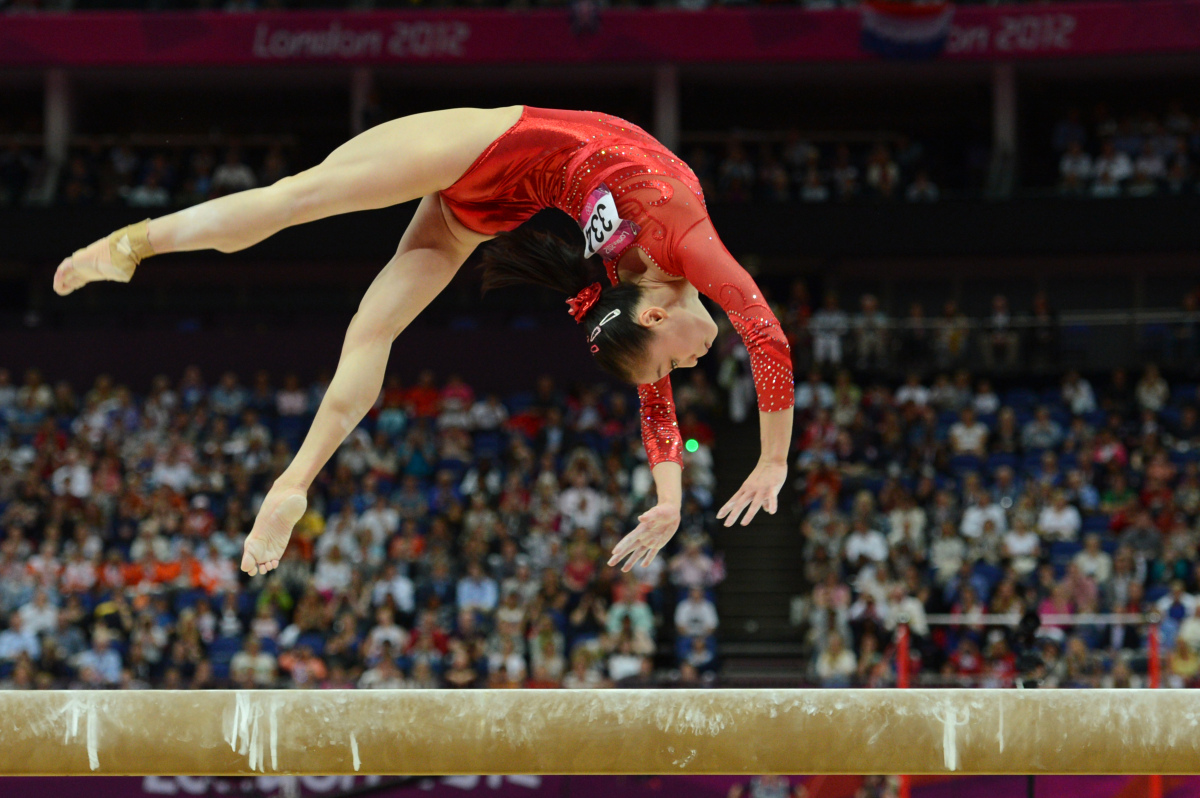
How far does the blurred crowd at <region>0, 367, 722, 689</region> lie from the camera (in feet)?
35.7

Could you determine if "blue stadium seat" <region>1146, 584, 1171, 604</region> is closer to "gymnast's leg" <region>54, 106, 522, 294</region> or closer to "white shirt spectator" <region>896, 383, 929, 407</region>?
"white shirt spectator" <region>896, 383, 929, 407</region>

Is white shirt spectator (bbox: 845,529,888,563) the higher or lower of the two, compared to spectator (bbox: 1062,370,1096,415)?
lower

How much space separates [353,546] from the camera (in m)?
12.3

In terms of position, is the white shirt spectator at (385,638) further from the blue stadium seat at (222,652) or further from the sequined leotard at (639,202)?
the sequined leotard at (639,202)

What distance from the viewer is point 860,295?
1906 centimetres

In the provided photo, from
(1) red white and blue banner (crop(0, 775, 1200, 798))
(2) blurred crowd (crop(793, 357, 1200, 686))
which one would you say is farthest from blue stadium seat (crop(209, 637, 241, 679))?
(2) blurred crowd (crop(793, 357, 1200, 686))

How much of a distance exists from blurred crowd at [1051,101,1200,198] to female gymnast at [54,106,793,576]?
13.8 m

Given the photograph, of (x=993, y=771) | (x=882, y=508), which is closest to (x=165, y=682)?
(x=882, y=508)

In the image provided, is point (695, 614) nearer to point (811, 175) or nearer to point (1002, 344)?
point (1002, 344)

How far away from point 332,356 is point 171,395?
2.85 meters

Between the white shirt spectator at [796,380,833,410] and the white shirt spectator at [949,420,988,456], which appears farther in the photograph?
the white shirt spectator at [796,380,833,410]

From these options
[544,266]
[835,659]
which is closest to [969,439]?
[835,659]

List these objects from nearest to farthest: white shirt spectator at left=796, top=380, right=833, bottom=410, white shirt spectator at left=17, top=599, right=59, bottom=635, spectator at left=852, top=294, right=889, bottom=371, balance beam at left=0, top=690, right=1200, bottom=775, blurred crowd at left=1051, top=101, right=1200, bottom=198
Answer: balance beam at left=0, top=690, right=1200, bottom=775
white shirt spectator at left=17, top=599, right=59, bottom=635
white shirt spectator at left=796, top=380, right=833, bottom=410
spectator at left=852, top=294, right=889, bottom=371
blurred crowd at left=1051, top=101, right=1200, bottom=198

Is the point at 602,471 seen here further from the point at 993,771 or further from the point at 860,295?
the point at 993,771
